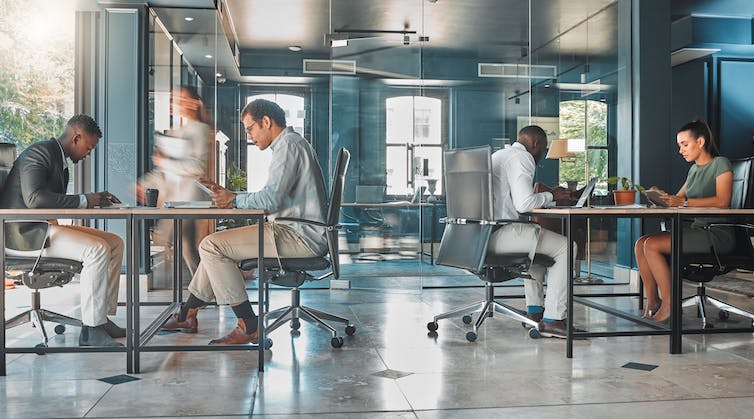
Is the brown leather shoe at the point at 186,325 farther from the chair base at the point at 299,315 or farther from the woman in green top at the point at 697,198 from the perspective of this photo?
the woman in green top at the point at 697,198

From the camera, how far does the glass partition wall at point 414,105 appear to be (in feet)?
22.1

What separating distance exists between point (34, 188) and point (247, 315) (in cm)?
122

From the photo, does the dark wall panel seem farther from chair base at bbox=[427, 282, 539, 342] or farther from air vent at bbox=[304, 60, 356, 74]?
chair base at bbox=[427, 282, 539, 342]

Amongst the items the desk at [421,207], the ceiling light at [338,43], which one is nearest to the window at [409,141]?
the desk at [421,207]

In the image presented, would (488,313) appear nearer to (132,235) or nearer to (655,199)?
(655,199)

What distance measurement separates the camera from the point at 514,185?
3943mm

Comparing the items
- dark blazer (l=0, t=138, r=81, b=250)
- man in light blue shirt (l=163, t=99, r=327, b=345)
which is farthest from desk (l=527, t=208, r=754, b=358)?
dark blazer (l=0, t=138, r=81, b=250)

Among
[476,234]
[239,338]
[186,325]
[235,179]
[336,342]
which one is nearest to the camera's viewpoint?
[239,338]

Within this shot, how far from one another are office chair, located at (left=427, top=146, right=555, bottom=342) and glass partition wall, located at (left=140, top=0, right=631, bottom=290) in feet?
7.93

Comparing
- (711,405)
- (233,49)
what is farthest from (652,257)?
(233,49)

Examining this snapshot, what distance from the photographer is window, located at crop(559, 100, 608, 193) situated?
6730mm

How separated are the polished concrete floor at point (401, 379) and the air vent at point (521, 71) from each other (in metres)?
3.38

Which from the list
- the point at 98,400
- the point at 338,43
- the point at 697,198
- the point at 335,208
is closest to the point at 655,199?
the point at 697,198

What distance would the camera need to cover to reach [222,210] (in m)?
3.14
